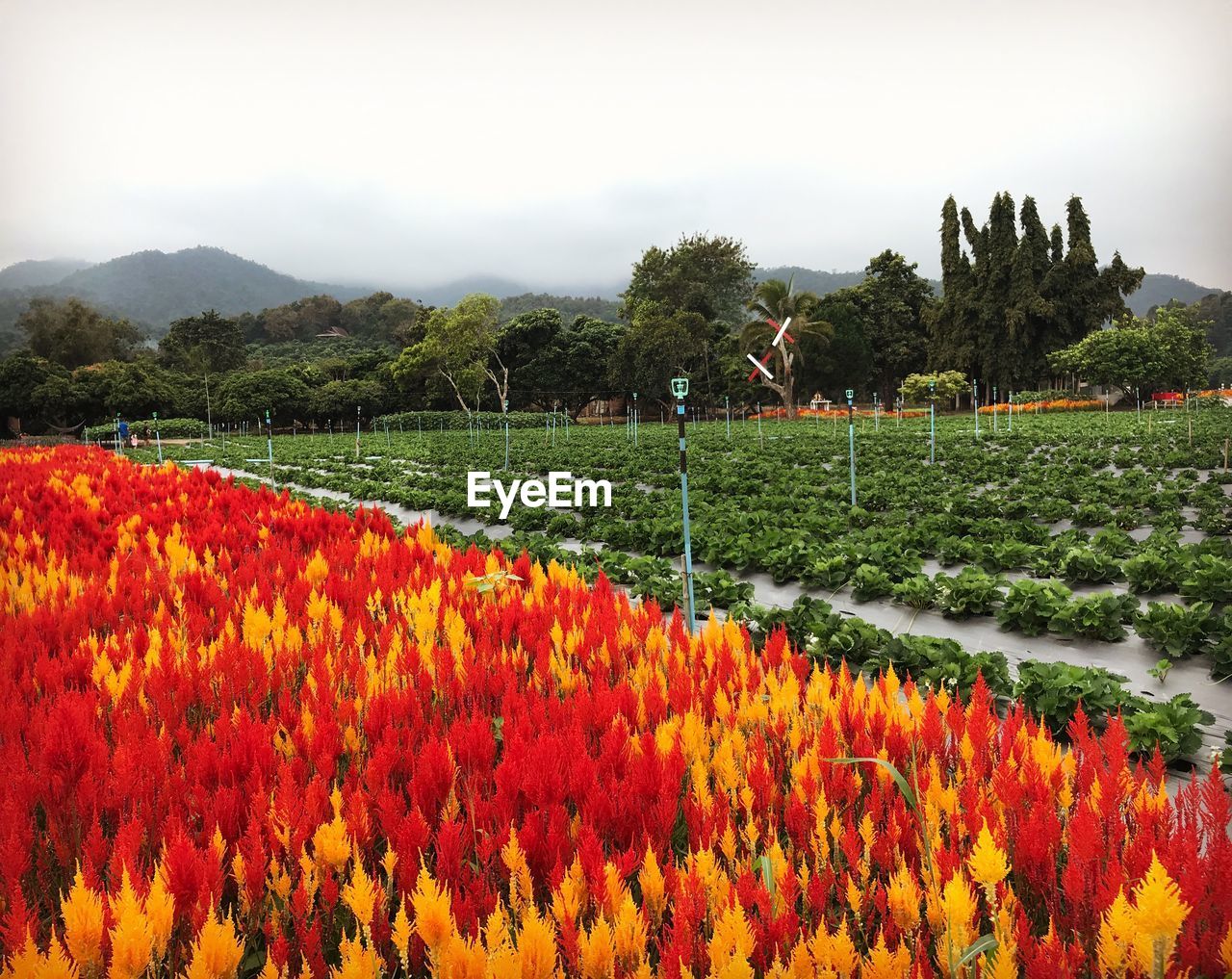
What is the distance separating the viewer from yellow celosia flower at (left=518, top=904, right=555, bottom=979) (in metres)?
1.34

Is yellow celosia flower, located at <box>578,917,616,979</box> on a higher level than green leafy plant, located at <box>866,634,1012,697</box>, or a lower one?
higher

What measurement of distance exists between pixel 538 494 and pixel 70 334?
64.4 m

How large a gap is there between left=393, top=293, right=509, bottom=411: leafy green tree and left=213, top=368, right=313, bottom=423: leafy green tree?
648cm

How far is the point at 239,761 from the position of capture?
2.07 metres

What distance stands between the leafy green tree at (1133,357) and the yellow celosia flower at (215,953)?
1820 inches

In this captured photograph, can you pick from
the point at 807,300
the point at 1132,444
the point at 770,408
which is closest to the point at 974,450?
the point at 1132,444

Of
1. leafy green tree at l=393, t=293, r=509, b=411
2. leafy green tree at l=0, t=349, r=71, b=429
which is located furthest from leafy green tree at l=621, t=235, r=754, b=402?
leafy green tree at l=0, t=349, r=71, b=429

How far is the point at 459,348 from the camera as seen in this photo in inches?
1828

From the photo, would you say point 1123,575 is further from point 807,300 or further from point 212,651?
point 807,300

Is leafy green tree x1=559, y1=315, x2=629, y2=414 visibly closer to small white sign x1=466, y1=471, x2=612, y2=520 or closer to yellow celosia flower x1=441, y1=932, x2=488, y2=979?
small white sign x1=466, y1=471, x2=612, y2=520

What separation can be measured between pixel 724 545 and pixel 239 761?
19.9 ft

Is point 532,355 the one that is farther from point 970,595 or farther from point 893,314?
point 970,595

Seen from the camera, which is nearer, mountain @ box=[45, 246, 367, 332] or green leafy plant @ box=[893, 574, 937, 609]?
green leafy plant @ box=[893, 574, 937, 609]

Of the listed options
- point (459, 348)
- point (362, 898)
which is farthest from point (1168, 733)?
point (459, 348)
